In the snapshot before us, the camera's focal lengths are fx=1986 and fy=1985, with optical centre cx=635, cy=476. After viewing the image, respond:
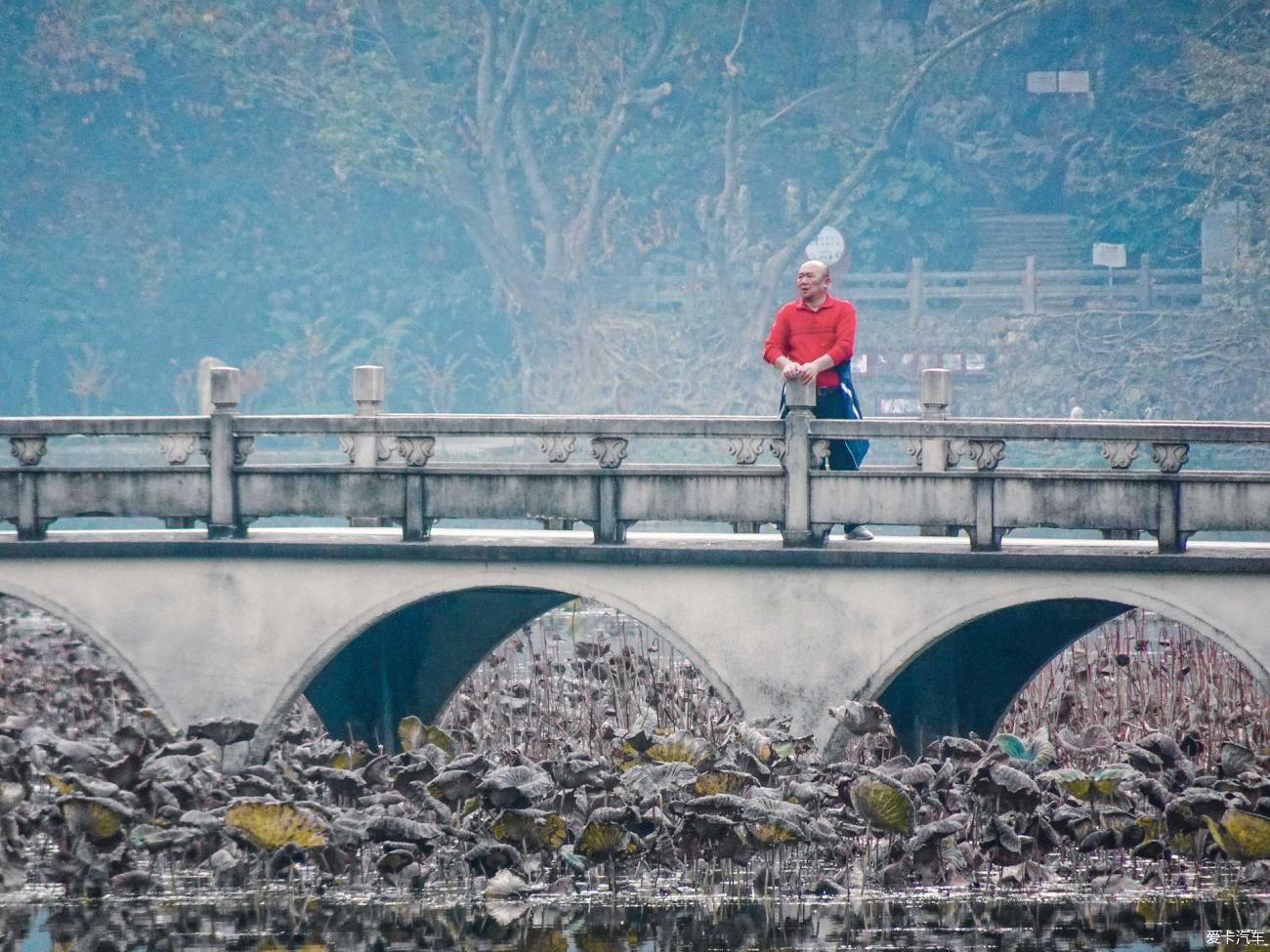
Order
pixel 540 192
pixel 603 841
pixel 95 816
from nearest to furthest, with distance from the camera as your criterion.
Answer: pixel 603 841, pixel 95 816, pixel 540 192

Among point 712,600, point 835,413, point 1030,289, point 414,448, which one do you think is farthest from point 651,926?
point 1030,289

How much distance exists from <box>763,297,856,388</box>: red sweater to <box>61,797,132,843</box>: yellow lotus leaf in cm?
464

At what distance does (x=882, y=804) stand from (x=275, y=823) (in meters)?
3.16

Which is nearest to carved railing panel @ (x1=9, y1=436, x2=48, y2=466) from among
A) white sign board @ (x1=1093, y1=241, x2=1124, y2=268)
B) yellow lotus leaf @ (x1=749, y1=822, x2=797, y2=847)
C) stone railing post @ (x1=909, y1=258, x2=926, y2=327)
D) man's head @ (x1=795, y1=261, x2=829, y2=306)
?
man's head @ (x1=795, y1=261, x2=829, y2=306)

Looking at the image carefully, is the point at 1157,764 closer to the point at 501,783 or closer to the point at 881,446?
the point at 501,783

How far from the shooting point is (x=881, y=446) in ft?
125

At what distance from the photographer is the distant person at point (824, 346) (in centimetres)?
1209

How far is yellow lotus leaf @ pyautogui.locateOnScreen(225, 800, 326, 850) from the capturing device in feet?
33.7

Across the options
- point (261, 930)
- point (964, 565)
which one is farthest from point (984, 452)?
point (261, 930)

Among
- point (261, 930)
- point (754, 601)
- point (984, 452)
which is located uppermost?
point (984, 452)

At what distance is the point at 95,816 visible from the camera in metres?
10.5

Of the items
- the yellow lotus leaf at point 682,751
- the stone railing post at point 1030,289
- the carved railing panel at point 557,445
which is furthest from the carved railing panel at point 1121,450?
the stone railing post at point 1030,289

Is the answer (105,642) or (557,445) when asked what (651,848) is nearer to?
(557,445)

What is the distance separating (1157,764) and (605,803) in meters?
3.04
